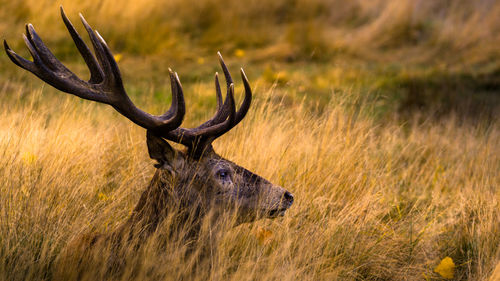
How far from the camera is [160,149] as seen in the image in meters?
2.76

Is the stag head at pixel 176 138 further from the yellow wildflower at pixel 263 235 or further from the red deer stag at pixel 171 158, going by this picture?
the yellow wildflower at pixel 263 235

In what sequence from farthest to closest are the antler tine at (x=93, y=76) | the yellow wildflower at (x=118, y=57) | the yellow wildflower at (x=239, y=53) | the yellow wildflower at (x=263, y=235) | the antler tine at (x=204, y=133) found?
1. the yellow wildflower at (x=239, y=53)
2. the yellow wildflower at (x=118, y=57)
3. the yellow wildflower at (x=263, y=235)
4. the antler tine at (x=204, y=133)
5. the antler tine at (x=93, y=76)

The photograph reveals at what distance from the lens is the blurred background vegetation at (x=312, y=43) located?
7867mm

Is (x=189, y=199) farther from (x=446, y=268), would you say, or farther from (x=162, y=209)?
(x=446, y=268)

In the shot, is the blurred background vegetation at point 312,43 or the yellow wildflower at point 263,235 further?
the blurred background vegetation at point 312,43

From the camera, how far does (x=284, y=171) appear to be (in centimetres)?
389

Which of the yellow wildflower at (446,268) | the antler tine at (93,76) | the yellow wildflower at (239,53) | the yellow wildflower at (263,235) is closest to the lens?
the antler tine at (93,76)

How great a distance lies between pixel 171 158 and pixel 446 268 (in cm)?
167

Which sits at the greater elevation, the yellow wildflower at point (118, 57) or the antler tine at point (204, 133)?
the yellow wildflower at point (118, 57)

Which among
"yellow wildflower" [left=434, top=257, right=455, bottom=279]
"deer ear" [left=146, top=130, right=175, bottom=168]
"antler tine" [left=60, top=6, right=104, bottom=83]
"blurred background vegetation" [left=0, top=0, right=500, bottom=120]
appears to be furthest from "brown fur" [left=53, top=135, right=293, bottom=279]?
"blurred background vegetation" [left=0, top=0, right=500, bottom=120]

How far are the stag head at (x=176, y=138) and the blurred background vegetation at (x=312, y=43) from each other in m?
3.89

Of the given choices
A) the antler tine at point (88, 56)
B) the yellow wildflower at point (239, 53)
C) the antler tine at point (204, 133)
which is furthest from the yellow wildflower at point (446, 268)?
the yellow wildflower at point (239, 53)

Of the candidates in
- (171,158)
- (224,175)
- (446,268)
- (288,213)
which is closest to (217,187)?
(224,175)

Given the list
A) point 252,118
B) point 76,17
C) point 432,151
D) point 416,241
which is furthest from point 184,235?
point 76,17
